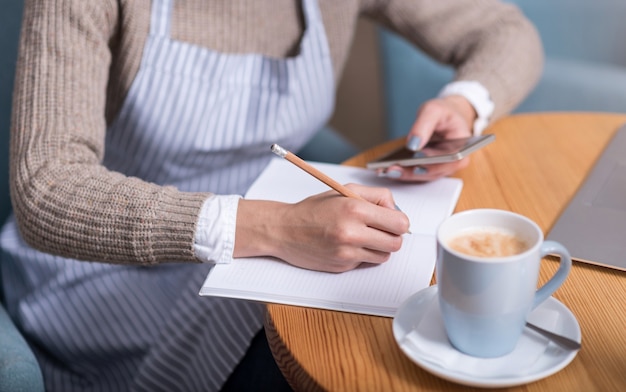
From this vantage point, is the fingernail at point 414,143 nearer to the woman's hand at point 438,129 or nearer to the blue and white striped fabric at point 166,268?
the woman's hand at point 438,129

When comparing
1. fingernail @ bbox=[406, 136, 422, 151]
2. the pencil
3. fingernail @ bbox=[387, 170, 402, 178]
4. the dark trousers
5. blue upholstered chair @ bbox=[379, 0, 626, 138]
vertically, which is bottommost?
the dark trousers

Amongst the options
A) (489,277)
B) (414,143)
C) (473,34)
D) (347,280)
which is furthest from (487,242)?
(473,34)

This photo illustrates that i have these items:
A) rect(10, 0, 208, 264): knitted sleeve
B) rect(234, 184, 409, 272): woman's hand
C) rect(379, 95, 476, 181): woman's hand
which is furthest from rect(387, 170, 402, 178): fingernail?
rect(10, 0, 208, 264): knitted sleeve

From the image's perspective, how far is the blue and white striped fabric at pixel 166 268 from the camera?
36.8 inches

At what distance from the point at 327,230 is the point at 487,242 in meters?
0.19

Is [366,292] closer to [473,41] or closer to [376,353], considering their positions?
[376,353]

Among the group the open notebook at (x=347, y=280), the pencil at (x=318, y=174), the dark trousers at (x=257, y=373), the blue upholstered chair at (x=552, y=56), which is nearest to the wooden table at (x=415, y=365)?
the open notebook at (x=347, y=280)

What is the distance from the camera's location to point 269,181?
88 centimetres

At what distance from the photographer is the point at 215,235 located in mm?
711

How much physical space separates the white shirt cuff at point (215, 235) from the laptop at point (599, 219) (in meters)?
0.33

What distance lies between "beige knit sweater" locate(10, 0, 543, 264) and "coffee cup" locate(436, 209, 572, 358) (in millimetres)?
288

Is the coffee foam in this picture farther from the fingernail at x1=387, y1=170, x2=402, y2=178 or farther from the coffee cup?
the fingernail at x1=387, y1=170, x2=402, y2=178

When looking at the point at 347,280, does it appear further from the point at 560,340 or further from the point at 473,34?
the point at 473,34

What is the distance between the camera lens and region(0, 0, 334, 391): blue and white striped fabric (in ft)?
3.06
